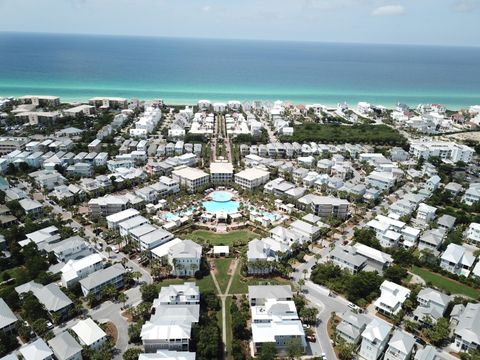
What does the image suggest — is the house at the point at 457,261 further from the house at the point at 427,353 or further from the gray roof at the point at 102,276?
the gray roof at the point at 102,276

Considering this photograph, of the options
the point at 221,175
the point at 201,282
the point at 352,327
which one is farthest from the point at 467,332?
the point at 221,175

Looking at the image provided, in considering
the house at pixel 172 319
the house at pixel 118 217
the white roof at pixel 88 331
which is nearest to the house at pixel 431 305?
the house at pixel 172 319

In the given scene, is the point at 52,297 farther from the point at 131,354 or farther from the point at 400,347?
the point at 400,347

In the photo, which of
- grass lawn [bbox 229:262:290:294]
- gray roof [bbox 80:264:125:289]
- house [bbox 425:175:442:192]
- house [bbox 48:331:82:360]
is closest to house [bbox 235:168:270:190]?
grass lawn [bbox 229:262:290:294]

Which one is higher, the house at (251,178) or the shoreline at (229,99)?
the shoreline at (229,99)

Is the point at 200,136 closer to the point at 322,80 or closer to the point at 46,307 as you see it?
the point at 46,307

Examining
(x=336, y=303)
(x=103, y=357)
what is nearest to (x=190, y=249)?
(x=103, y=357)
